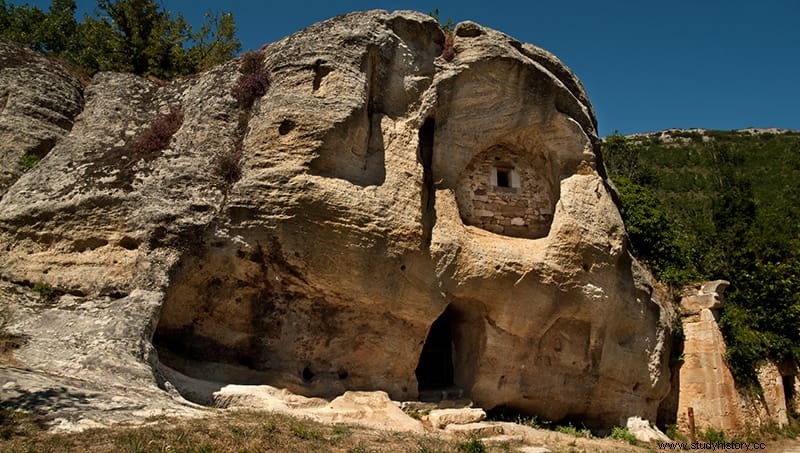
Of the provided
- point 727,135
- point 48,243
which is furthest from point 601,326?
point 727,135

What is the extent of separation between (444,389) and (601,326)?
298cm

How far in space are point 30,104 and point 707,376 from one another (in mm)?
13793

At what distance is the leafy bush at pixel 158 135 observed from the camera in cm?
916

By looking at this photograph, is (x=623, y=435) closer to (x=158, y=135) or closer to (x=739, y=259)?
(x=739, y=259)

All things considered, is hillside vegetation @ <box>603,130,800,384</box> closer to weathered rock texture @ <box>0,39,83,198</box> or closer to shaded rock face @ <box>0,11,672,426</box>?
shaded rock face @ <box>0,11,672,426</box>

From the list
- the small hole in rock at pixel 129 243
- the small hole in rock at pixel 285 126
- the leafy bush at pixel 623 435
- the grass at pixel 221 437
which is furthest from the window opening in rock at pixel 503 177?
the small hole in rock at pixel 129 243

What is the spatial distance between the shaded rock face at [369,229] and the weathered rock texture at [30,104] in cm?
39

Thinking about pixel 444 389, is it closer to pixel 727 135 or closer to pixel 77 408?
pixel 77 408

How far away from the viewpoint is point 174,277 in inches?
316

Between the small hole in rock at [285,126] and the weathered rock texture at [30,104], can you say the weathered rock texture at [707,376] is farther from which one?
the weathered rock texture at [30,104]

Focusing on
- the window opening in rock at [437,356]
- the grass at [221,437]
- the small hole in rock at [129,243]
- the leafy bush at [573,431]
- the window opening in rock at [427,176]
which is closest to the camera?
the grass at [221,437]

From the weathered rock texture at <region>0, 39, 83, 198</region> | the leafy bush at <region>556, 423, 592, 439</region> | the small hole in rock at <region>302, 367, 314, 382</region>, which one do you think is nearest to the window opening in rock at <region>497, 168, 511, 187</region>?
the leafy bush at <region>556, 423, 592, 439</region>

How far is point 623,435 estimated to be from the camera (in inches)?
410

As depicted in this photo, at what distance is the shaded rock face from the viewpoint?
8.43 m
